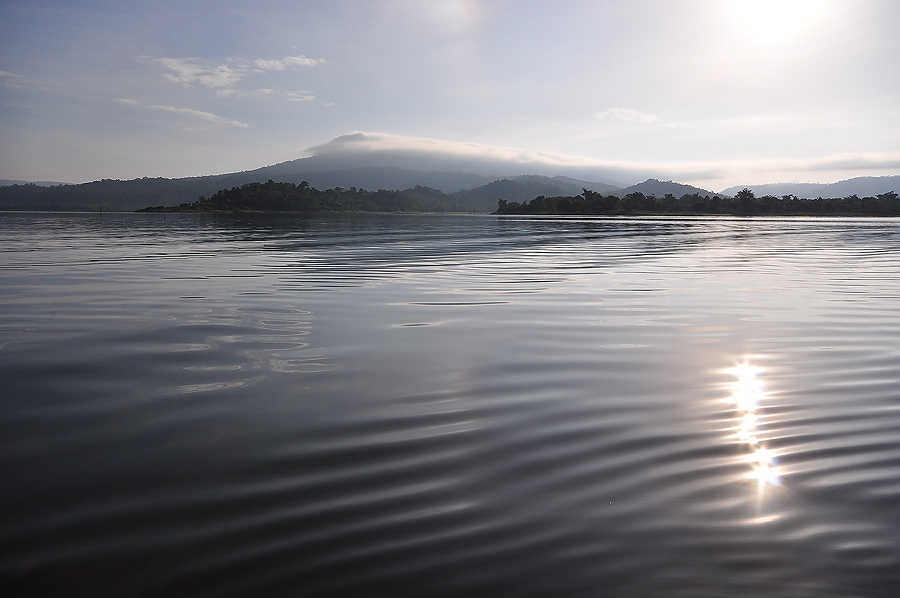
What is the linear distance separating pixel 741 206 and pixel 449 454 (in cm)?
20235

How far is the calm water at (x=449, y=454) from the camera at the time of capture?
3006mm

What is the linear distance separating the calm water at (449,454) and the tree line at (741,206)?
180 metres

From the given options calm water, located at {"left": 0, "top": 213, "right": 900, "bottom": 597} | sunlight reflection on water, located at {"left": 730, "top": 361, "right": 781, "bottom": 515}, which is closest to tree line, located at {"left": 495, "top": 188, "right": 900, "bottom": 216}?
calm water, located at {"left": 0, "top": 213, "right": 900, "bottom": 597}

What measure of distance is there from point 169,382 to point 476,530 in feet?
15.5

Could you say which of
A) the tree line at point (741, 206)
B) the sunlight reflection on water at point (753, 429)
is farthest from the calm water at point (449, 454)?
the tree line at point (741, 206)

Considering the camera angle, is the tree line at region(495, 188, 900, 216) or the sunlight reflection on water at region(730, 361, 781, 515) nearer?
the sunlight reflection on water at region(730, 361, 781, 515)

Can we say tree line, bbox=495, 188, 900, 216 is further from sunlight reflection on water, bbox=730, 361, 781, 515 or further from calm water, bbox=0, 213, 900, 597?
sunlight reflection on water, bbox=730, 361, 781, 515

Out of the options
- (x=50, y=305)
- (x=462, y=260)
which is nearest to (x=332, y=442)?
(x=50, y=305)

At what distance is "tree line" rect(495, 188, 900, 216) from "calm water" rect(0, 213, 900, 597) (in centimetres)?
17993

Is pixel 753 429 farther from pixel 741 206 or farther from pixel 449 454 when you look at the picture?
pixel 741 206

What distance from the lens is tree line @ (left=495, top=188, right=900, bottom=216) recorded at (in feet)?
538

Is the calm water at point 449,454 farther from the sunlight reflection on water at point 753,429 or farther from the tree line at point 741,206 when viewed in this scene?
the tree line at point 741,206

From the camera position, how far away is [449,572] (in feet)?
9.71

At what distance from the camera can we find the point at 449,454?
14.6ft
